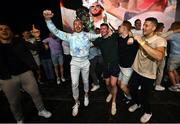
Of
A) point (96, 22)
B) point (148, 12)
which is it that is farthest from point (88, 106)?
point (148, 12)

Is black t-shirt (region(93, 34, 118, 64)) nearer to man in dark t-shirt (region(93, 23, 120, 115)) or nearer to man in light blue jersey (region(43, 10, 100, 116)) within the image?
man in dark t-shirt (region(93, 23, 120, 115))

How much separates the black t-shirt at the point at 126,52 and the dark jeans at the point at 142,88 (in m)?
0.26

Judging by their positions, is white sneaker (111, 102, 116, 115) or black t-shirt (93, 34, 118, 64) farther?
white sneaker (111, 102, 116, 115)

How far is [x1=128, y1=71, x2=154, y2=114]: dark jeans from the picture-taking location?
441 cm

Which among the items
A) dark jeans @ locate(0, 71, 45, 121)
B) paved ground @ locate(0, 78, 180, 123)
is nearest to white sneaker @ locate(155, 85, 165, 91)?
paved ground @ locate(0, 78, 180, 123)

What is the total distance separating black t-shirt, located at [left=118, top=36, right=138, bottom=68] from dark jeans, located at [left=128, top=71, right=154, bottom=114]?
257 millimetres

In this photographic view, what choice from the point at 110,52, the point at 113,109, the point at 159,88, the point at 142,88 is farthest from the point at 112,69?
the point at 159,88

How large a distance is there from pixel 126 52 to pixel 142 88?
764 millimetres

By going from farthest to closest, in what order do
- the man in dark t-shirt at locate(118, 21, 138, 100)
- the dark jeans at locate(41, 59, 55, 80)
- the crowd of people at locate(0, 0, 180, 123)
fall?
the dark jeans at locate(41, 59, 55, 80)
the man in dark t-shirt at locate(118, 21, 138, 100)
the crowd of people at locate(0, 0, 180, 123)

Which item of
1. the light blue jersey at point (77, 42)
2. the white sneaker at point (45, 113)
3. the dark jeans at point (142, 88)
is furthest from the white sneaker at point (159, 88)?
the white sneaker at point (45, 113)

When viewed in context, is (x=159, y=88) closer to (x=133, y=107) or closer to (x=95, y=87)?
(x=133, y=107)

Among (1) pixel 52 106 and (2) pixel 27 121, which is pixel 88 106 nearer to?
(1) pixel 52 106

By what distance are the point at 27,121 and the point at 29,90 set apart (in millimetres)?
801

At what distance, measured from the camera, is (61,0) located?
7477 millimetres
